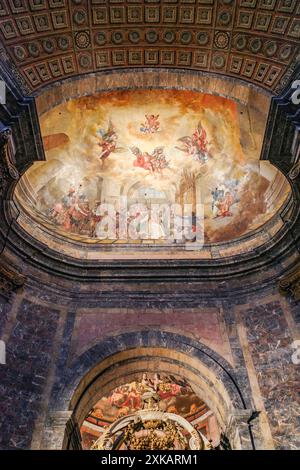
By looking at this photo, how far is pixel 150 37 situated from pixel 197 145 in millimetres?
4057

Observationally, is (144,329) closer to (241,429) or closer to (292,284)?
(241,429)

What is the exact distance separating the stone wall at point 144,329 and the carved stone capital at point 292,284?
24 cm

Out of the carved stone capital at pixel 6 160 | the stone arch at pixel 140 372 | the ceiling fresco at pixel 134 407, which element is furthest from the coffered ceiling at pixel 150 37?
the ceiling fresco at pixel 134 407

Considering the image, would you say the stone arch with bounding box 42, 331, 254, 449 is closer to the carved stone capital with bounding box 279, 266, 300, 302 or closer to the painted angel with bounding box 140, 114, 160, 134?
the carved stone capital with bounding box 279, 266, 300, 302

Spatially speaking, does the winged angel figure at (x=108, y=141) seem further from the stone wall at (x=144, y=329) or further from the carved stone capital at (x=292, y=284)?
the carved stone capital at (x=292, y=284)

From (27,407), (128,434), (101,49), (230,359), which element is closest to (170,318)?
(230,359)

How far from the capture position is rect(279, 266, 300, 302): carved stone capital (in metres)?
9.21

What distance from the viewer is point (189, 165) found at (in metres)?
12.9

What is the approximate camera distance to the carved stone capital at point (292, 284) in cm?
921

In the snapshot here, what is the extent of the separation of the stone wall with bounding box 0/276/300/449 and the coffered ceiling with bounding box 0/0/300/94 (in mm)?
5734

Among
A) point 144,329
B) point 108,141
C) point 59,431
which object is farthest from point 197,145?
point 59,431

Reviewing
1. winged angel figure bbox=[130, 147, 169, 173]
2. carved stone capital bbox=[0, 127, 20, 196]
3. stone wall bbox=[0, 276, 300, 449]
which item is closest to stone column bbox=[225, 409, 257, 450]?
stone wall bbox=[0, 276, 300, 449]

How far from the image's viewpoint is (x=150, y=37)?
31.2 feet

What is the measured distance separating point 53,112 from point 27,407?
829 centimetres
